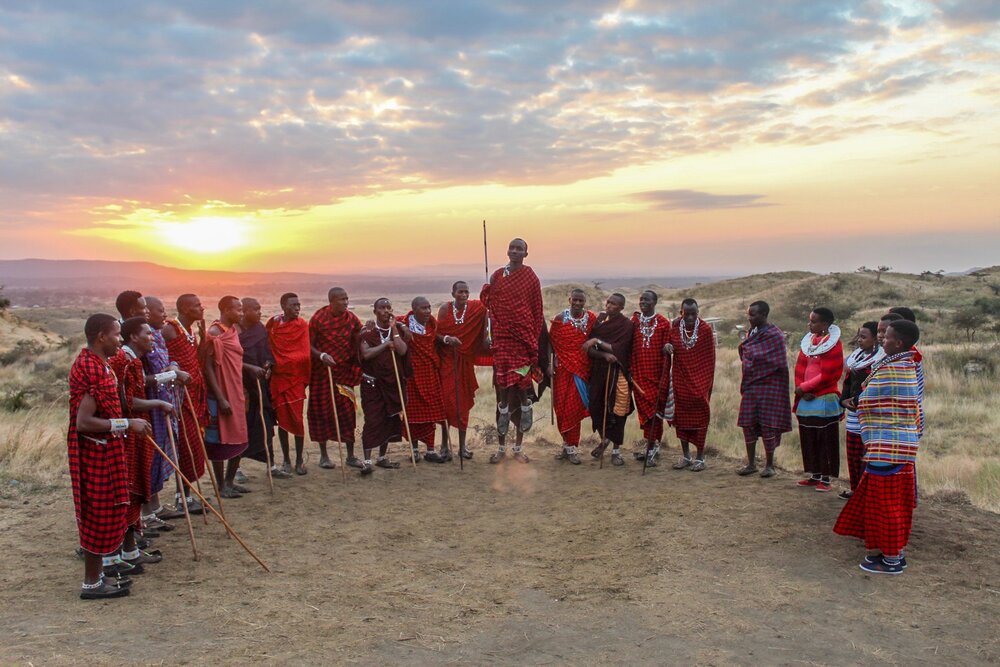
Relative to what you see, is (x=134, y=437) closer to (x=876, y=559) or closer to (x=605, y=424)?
(x=605, y=424)

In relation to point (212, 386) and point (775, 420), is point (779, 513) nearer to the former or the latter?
point (775, 420)

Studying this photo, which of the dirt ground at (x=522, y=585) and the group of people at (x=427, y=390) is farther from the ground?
the group of people at (x=427, y=390)

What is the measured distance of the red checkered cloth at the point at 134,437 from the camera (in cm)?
528

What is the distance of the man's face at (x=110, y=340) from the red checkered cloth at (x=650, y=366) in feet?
18.9

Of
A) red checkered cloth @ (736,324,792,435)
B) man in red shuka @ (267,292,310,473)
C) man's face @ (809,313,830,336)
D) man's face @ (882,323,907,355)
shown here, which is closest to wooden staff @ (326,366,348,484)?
man in red shuka @ (267,292,310,473)

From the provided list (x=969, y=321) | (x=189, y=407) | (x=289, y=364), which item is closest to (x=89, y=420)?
(x=189, y=407)

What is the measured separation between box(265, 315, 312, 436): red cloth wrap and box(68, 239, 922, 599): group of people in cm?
2

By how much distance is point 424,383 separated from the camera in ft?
29.1

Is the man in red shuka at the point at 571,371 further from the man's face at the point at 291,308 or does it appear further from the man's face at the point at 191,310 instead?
the man's face at the point at 191,310

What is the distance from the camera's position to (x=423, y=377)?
8.88m

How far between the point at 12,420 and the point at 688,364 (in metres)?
9.58

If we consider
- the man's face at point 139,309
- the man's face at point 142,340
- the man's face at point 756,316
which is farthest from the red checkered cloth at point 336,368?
the man's face at point 756,316

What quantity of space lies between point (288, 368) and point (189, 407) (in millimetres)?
1635

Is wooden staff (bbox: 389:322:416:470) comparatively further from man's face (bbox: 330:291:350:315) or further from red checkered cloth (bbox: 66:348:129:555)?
red checkered cloth (bbox: 66:348:129:555)
